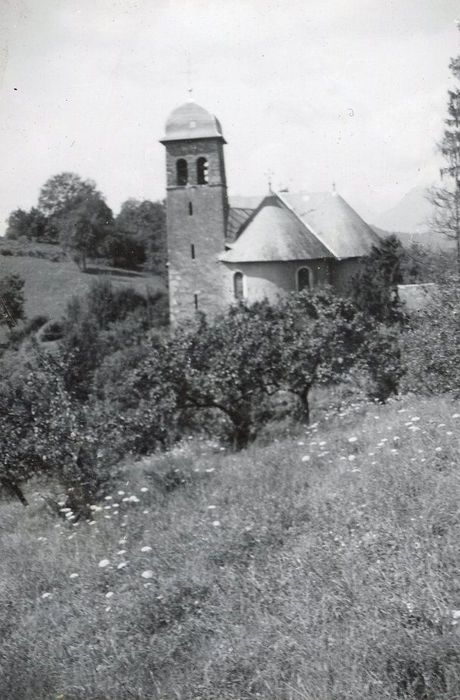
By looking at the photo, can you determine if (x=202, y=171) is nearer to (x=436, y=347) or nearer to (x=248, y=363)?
(x=248, y=363)

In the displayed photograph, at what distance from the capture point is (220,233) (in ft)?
98.2

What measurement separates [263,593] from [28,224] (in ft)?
186

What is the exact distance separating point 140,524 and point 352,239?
25231 mm

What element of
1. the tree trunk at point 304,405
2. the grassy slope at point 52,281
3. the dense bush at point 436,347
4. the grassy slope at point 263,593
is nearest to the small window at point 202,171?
the grassy slope at point 52,281

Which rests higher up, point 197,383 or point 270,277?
point 270,277

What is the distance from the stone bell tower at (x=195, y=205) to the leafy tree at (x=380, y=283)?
724 centimetres

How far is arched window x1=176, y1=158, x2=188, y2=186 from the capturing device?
3017cm

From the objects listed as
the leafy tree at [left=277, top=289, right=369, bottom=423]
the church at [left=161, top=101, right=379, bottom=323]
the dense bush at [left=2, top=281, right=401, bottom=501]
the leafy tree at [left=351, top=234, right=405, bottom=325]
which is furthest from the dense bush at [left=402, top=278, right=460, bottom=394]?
the church at [left=161, top=101, right=379, bottom=323]

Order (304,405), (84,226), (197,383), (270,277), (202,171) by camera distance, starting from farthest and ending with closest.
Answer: (84,226) < (202,171) < (270,277) < (304,405) < (197,383)

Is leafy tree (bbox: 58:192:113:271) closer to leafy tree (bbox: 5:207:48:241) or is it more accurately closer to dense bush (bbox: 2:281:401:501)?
leafy tree (bbox: 5:207:48:241)

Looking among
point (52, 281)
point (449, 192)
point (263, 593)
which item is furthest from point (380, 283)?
point (52, 281)

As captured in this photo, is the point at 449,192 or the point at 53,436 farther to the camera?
the point at 449,192

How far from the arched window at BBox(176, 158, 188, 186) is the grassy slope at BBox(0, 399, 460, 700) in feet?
82.4

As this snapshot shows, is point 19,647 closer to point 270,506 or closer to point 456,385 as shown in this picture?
point 270,506
